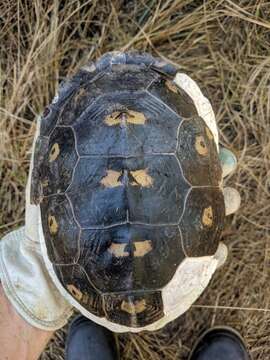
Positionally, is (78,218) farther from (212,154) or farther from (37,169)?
(212,154)

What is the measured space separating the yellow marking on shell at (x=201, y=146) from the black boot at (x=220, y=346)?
2.43ft

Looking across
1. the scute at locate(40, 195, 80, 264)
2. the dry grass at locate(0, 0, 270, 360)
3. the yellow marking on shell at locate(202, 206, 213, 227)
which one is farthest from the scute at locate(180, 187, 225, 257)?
the dry grass at locate(0, 0, 270, 360)

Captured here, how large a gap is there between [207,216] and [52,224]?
1.08ft

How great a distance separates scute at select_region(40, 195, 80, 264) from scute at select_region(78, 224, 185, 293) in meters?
0.03

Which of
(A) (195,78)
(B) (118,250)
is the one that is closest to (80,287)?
(B) (118,250)

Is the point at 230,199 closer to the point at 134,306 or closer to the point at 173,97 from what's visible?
the point at 173,97

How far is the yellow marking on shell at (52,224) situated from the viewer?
1.17 m

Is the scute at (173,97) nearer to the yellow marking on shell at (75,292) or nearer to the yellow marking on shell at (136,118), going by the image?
the yellow marking on shell at (136,118)

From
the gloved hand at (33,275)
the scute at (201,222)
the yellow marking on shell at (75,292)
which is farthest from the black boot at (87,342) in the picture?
the scute at (201,222)

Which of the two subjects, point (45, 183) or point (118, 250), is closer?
point (118, 250)

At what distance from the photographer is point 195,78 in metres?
1.75

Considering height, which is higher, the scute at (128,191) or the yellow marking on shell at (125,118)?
the yellow marking on shell at (125,118)

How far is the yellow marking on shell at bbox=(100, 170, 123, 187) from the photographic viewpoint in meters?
1.08

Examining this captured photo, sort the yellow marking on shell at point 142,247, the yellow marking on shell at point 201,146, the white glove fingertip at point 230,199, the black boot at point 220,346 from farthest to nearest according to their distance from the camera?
the black boot at point 220,346
the white glove fingertip at point 230,199
the yellow marking on shell at point 201,146
the yellow marking on shell at point 142,247
